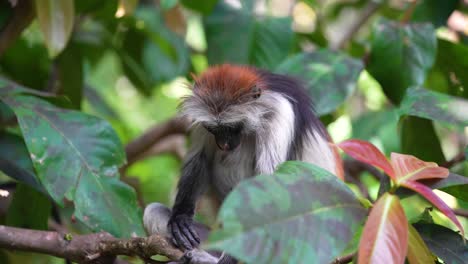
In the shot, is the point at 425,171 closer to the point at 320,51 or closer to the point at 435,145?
the point at 435,145

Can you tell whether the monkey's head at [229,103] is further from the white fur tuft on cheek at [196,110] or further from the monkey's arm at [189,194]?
the monkey's arm at [189,194]

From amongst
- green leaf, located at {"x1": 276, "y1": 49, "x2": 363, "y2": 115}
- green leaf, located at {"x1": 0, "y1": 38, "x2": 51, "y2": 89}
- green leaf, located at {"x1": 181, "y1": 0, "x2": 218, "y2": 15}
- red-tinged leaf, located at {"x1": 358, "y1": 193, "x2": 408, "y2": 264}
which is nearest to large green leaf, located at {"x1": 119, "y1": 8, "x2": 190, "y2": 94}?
green leaf, located at {"x1": 181, "y1": 0, "x2": 218, "y2": 15}

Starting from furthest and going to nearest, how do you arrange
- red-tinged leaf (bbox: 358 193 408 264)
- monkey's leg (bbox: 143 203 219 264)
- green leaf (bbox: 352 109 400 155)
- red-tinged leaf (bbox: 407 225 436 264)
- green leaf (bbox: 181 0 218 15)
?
green leaf (bbox: 352 109 400 155), green leaf (bbox: 181 0 218 15), monkey's leg (bbox: 143 203 219 264), red-tinged leaf (bbox: 407 225 436 264), red-tinged leaf (bbox: 358 193 408 264)

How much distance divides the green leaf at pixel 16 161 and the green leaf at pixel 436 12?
287 cm

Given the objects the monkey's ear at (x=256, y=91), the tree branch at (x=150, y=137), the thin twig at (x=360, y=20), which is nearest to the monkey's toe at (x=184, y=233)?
the monkey's ear at (x=256, y=91)

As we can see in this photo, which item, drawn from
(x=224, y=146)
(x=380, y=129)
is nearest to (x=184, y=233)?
(x=224, y=146)

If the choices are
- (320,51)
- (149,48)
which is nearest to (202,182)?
(320,51)

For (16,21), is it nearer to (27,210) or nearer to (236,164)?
(27,210)

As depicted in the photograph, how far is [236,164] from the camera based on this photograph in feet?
12.9

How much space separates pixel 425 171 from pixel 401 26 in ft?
8.54

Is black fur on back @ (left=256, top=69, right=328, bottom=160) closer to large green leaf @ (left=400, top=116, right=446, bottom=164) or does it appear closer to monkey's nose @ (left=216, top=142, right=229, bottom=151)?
monkey's nose @ (left=216, top=142, right=229, bottom=151)

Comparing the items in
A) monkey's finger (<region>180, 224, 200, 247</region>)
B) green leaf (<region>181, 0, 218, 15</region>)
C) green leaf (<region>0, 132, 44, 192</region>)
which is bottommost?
monkey's finger (<region>180, 224, 200, 247</region>)

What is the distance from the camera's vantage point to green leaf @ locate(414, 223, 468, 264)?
2.57 meters

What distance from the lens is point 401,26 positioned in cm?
472
